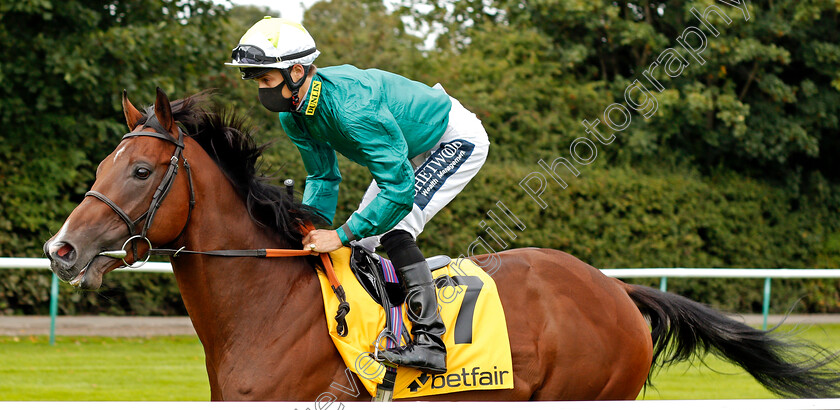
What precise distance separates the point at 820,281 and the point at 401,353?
11478 millimetres

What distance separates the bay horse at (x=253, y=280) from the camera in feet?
8.25

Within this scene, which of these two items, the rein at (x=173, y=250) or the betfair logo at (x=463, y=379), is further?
the betfair logo at (x=463, y=379)

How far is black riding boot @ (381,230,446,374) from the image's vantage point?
273 cm

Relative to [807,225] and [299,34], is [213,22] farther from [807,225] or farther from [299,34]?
[807,225]

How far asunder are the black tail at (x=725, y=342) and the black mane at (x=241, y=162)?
1631mm

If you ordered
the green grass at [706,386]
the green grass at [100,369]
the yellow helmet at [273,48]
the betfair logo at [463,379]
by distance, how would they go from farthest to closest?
the green grass at [706,386] < the green grass at [100,369] < the betfair logo at [463,379] < the yellow helmet at [273,48]

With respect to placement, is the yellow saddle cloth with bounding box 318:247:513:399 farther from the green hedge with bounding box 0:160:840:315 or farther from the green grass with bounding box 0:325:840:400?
the green hedge with bounding box 0:160:840:315

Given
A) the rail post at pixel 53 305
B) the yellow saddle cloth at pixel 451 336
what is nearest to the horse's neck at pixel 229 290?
the yellow saddle cloth at pixel 451 336

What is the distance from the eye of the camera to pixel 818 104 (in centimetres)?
1184

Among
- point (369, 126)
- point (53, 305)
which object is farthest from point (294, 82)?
point (53, 305)

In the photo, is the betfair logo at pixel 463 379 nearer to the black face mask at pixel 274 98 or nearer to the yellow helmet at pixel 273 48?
the black face mask at pixel 274 98

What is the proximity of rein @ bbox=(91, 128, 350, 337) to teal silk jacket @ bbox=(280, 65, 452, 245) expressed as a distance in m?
0.17

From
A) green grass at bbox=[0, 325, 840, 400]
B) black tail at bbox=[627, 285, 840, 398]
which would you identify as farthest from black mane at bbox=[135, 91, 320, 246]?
green grass at bbox=[0, 325, 840, 400]

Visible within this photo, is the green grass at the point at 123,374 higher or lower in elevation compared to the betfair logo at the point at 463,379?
lower
